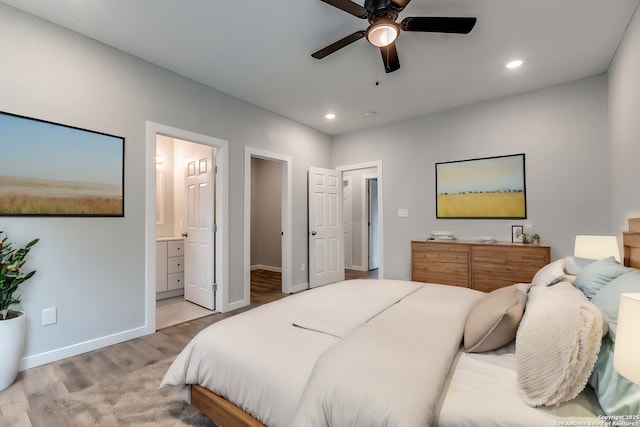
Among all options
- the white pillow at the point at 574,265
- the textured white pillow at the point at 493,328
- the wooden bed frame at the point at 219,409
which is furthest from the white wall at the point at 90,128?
the white pillow at the point at 574,265

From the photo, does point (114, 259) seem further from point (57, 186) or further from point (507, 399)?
point (507, 399)

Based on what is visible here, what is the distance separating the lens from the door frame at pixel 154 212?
2.89m

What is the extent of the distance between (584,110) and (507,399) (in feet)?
12.6

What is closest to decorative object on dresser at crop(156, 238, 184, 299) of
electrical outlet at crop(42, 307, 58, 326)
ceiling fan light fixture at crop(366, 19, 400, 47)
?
electrical outlet at crop(42, 307, 58, 326)

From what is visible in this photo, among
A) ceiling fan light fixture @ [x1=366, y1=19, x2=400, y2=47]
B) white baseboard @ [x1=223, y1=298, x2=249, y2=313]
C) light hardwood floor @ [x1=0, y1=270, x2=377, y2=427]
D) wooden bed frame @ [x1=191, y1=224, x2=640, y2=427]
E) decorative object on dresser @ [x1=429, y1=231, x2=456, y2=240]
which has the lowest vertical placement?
light hardwood floor @ [x1=0, y1=270, x2=377, y2=427]

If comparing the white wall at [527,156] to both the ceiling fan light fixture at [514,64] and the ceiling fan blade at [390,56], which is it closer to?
the ceiling fan light fixture at [514,64]

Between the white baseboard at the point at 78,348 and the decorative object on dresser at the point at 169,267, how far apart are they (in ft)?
4.19

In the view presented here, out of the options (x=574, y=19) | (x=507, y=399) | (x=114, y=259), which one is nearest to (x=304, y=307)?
(x=507, y=399)

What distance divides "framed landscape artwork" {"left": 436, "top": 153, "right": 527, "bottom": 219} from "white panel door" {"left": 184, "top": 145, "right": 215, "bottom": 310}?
3288 millimetres

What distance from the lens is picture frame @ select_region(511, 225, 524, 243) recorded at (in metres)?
3.63

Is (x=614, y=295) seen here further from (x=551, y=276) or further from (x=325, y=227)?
(x=325, y=227)

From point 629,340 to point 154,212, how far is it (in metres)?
3.37

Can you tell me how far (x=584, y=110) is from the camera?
331cm

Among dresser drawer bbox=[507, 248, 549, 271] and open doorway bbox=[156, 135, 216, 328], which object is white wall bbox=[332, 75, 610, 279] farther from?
open doorway bbox=[156, 135, 216, 328]
